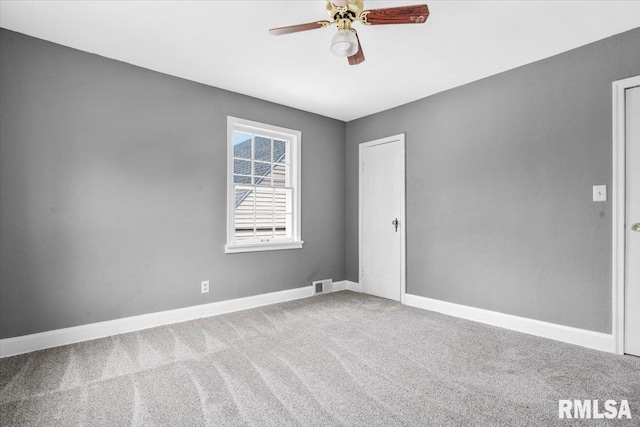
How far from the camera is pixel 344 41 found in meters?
2.19

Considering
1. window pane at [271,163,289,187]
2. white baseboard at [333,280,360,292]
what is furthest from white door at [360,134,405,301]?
window pane at [271,163,289,187]

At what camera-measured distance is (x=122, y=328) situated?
3.13 meters

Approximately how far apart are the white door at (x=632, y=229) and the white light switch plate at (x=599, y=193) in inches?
5.5

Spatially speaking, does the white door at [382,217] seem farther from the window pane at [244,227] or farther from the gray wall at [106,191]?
the window pane at [244,227]

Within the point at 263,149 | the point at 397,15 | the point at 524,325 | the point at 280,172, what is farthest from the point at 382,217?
the point at 397,15

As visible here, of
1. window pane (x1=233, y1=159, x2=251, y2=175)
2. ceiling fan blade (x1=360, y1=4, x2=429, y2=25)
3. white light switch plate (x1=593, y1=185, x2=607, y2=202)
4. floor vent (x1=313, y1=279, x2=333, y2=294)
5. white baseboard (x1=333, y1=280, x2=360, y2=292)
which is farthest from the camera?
white baseboard (x1=333, y1=280, x2=360, y2=292)

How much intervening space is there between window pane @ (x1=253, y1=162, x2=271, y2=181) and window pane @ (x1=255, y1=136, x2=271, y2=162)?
9 cm

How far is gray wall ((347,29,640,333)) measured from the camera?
9.13 ft

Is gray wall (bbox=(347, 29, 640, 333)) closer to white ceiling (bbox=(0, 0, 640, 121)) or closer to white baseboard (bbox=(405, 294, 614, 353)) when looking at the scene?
white baseboard (bbox=(405, 294, 614, 353))

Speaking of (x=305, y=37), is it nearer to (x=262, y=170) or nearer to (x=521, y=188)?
(x=262, y=170)

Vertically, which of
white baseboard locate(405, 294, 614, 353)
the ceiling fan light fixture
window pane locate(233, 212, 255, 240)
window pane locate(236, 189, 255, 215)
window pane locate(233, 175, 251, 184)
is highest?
the ceiling fan light fixture

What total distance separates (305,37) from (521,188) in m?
2.46

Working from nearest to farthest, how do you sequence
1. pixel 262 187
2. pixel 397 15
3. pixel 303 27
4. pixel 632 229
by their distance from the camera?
pixel 397 15
pixel 303 27
pixel 632 229
pixel 262 187

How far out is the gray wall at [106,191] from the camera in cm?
268
